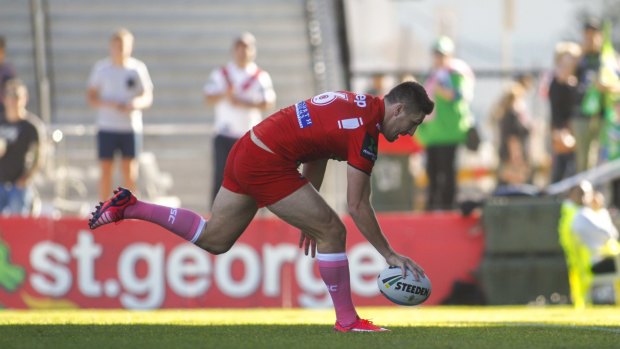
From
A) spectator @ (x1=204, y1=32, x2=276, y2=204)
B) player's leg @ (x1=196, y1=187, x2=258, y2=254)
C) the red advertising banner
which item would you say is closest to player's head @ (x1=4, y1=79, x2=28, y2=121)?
the red advertising banner

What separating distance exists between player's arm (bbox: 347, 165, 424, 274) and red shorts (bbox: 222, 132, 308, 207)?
21.2 inches

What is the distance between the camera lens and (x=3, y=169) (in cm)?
1703

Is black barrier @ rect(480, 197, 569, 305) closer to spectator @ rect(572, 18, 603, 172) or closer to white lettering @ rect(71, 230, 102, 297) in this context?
spectator @ rect(572, 18, 603, 172)

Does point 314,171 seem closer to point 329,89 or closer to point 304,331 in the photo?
point 304,331

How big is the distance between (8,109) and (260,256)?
136 inches

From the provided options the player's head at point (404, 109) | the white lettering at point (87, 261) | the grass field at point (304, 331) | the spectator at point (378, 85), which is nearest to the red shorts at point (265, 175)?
the player's head at point (404, 109)

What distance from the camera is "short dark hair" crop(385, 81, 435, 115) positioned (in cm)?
979

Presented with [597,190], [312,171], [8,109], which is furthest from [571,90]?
[312,171]

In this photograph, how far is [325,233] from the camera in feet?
32.6

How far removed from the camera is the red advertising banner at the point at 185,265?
54.9 feet

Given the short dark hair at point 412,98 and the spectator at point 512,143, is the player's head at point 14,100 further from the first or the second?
the short dark hair at point 412,98

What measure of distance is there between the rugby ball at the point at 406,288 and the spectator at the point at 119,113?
7576 millimetres

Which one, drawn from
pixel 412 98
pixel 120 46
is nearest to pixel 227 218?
pixel 412 98

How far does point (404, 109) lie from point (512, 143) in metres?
9.74
